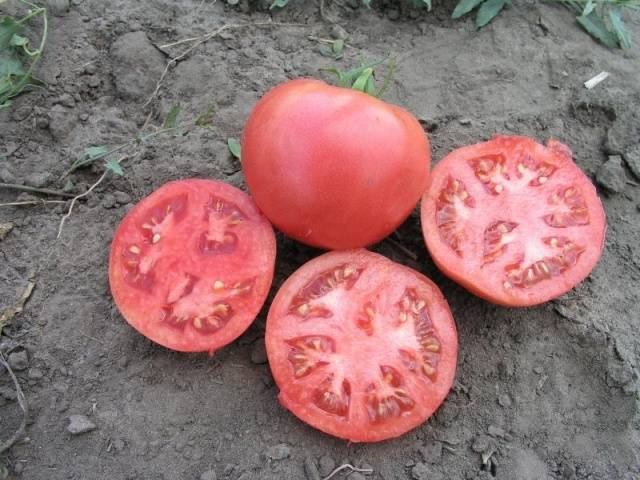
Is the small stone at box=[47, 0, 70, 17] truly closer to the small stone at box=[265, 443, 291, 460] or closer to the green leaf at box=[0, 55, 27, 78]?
the green leaf at box=[0, 55, 27, 78]

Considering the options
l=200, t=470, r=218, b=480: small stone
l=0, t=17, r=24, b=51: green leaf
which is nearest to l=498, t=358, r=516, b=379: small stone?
l=200, t=470, r=218, b=480: small stone

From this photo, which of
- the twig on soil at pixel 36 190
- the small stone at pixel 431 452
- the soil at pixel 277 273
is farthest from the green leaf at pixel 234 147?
the small stone at pixel 431 452

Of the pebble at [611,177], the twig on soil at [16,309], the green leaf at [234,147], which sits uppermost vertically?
the pebble at [611,177]

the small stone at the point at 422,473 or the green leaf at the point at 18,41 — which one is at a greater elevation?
the green leaf at the point at 18,41

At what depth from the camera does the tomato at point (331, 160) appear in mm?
2051

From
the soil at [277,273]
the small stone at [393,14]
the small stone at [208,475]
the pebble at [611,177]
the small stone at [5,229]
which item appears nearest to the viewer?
the small stone at [208,475]

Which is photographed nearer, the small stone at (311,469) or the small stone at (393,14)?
the small stone at (311,469)

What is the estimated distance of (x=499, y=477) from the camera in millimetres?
2072

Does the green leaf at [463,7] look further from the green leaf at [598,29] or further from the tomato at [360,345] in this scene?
the tomato at [360,345]

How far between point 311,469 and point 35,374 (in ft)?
3.33

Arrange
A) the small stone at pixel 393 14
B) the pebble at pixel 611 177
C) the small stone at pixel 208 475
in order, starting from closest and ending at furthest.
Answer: the small stone at pixel 208 475 → the pebble at pixel 611 177 → the small stone at pixel 393 14

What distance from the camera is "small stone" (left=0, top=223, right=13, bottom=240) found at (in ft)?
8.16

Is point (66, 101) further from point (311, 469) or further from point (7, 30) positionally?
point (311, 469)

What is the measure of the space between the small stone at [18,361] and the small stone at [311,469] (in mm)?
1043
